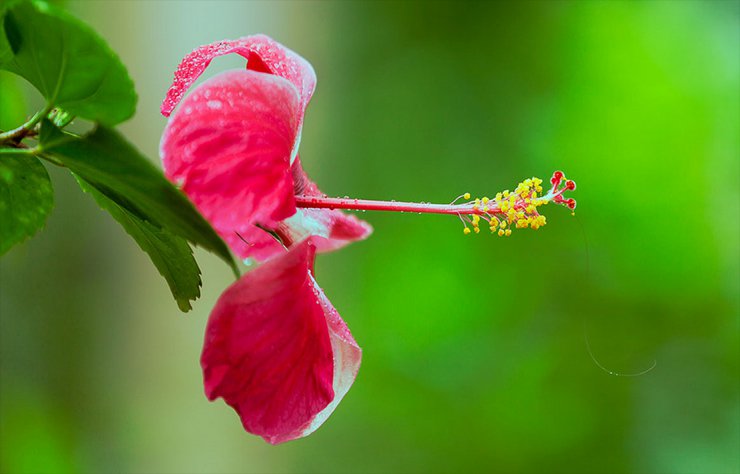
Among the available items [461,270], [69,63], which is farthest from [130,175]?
[461,270]

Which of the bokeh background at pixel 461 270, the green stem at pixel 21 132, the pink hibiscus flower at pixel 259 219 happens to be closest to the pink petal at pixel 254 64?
the pink hibiscus flower at pixel 259 219

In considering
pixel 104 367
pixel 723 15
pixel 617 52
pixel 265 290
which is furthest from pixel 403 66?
pixel 265 290

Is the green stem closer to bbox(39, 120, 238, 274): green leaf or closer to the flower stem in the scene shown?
bbox(39, 120, 238, 274): green leaf

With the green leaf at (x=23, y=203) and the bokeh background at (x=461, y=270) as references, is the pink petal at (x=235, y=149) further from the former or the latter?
the bokeh background at (x=461, y=270)

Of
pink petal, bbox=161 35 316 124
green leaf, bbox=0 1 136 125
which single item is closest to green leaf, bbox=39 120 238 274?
green leaf, bbox=0 1 136 125

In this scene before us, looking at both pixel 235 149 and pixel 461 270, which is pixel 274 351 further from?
pixel 461 270

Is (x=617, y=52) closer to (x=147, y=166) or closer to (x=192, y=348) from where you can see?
(x=192, y=348)
